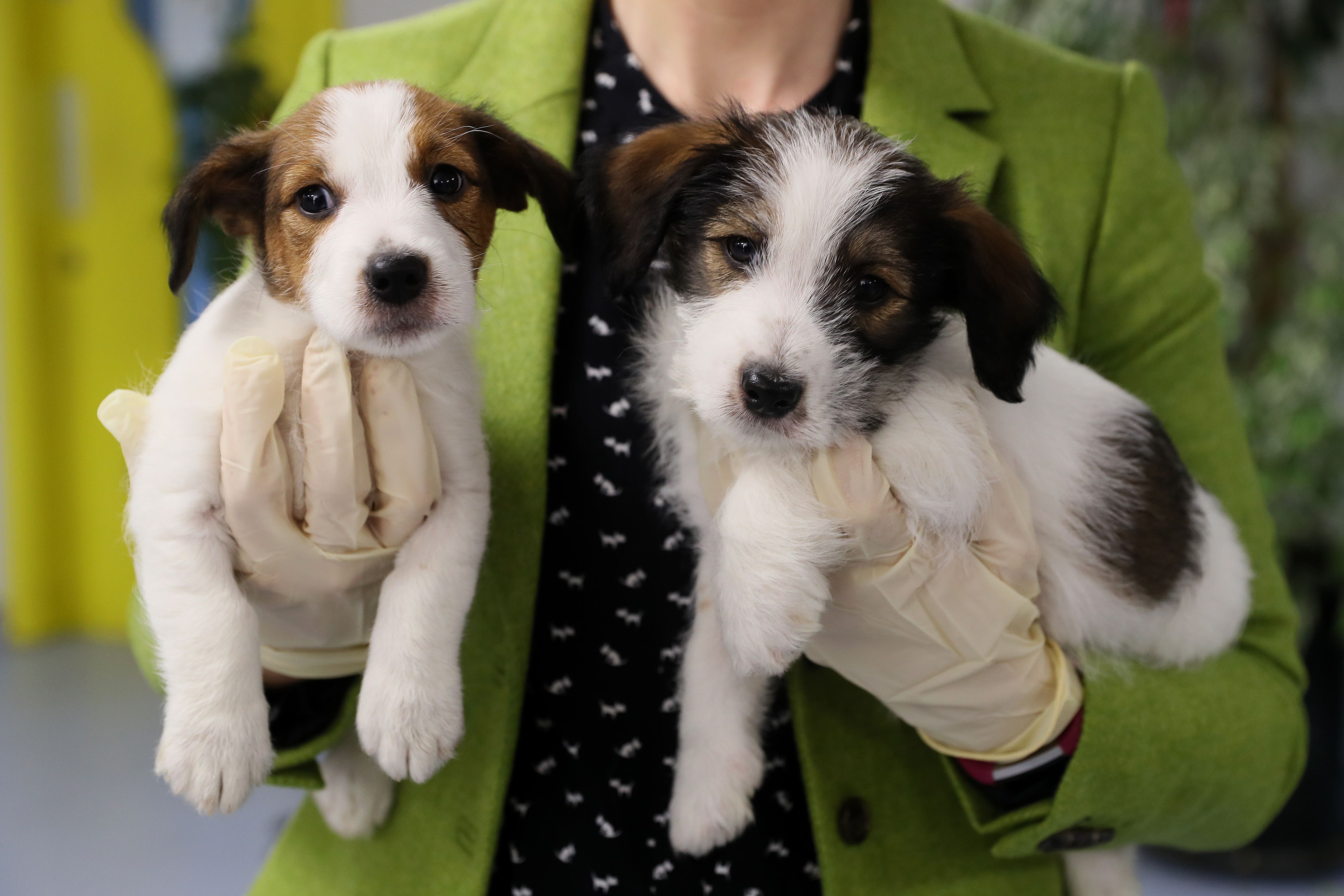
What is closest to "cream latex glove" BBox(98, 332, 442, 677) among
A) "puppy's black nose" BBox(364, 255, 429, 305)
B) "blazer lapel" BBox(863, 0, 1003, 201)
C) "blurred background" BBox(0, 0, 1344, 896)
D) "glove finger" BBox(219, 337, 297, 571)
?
"glove finger" BBox(219, 337, 297, 571)

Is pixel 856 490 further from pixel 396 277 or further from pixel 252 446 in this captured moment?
pixel 252 446

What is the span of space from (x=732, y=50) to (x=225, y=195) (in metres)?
0.91

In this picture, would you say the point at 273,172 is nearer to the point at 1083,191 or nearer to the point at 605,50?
the point at 605,50

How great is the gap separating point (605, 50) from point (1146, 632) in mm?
1382

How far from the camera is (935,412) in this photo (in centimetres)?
149

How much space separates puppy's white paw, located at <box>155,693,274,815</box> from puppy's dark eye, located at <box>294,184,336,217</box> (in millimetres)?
633

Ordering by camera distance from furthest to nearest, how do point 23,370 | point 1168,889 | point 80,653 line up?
point 80,653, point 23,370, point 1168,889

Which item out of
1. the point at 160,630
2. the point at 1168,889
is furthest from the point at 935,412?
the point at 1168,889

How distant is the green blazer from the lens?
1.60 meters

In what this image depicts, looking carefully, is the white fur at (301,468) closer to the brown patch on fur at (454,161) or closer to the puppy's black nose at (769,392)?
the brown patch on fur at (454,161)

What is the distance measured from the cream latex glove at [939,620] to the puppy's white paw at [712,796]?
0.20 metres

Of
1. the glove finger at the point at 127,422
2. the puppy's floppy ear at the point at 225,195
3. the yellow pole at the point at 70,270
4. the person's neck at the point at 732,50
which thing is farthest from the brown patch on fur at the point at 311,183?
the yellow pole at the point at 70,270

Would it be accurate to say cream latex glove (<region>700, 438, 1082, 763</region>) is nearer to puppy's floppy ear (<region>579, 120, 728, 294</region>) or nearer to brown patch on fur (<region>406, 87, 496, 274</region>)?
puppy's floppy ear (<region>579, 120, 728, 294</region>)

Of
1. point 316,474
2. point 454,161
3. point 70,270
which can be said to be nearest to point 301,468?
point 316,474
